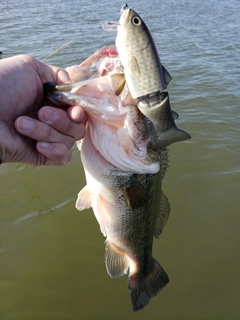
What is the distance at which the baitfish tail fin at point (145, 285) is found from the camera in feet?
8.00

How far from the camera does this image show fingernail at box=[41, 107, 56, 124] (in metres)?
1.67

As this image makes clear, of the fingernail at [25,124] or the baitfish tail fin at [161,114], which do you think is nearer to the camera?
the baitfish tail fin at [161,114]

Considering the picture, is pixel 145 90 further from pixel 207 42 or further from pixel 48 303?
pixel 207 42

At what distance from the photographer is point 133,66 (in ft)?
4.38

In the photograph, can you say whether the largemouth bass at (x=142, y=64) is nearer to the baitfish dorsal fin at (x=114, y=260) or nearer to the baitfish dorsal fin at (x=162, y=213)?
the baitfish dorsal fin at (x=162, y=213)

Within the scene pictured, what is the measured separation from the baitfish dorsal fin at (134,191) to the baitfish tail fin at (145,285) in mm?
817

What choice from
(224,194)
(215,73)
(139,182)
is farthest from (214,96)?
(139,182)

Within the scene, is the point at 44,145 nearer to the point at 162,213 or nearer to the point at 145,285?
the point at 162,213

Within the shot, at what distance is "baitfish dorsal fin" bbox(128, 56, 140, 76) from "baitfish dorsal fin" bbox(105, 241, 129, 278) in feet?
4.82

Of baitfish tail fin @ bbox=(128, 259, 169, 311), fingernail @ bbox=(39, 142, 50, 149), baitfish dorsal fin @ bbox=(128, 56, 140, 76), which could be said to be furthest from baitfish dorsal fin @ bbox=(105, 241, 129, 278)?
baitfish dorsal fin @ bbox=(128, 56, 140, 76)

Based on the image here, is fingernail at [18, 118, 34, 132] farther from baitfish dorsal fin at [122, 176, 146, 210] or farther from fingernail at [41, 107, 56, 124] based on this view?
baitfish dorsal fin at [122, 176, 146, 210]

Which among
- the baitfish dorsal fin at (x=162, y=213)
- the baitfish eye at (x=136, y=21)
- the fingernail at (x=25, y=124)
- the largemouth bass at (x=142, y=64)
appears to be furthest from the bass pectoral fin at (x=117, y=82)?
the baitfish dorsal fin at (x=162, y=213)

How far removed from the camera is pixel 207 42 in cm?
958

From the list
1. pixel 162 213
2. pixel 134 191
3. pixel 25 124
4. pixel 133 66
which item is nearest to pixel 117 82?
pixel 133 66
